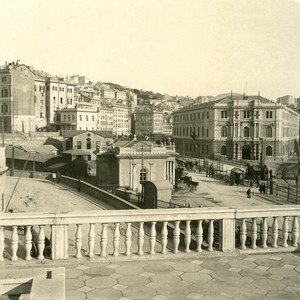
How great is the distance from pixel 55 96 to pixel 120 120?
1580 inches

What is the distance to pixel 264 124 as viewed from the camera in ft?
246

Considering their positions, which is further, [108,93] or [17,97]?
[108,93]

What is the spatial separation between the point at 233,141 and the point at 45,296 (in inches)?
2889

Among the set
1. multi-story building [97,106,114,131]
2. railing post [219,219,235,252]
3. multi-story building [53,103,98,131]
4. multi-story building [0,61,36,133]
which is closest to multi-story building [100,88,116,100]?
multi-story building [97,106,114,131]

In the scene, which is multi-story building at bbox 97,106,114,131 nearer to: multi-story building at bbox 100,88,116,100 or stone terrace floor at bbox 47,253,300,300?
multi-story building at bbox 100,88,116,100

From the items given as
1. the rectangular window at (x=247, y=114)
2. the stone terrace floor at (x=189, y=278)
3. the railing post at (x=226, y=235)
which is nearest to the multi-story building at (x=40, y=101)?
the rectangular window at (x=247, y=114)

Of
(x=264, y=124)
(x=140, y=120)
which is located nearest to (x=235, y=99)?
(x=264, y=124)

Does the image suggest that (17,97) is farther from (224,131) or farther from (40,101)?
(224,131)

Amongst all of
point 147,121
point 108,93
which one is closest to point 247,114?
point 147,121

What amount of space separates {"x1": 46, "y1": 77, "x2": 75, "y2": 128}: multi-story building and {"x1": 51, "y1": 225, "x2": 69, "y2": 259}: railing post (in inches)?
3447

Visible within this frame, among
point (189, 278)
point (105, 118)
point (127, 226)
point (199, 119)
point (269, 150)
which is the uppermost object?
point (105, 118)

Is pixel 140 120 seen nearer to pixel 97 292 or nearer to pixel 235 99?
pixel 235 99

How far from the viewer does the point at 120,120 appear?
133 metres

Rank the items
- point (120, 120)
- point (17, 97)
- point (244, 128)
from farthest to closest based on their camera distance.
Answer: point (120, 120) < point (17, 97) < point (244, 128)
